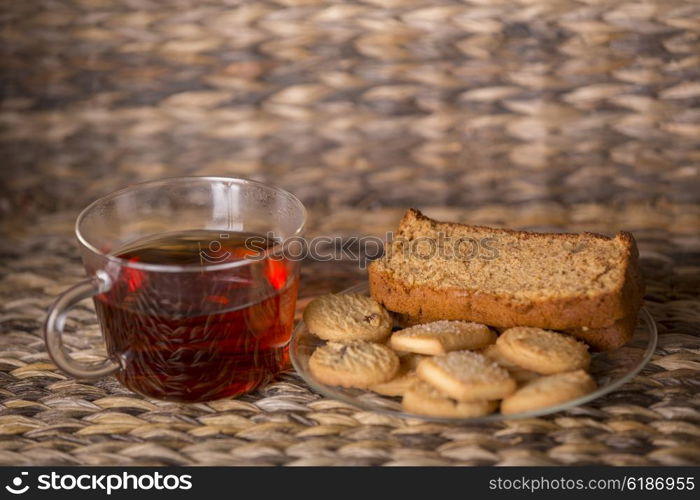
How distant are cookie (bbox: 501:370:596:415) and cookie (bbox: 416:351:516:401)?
0.01 meters

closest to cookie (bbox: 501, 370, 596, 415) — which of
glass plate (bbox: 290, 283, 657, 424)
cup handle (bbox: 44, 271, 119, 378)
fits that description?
glass plate (bbox: 290, 283, 657, 424)

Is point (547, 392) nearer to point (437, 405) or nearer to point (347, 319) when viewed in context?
A: point (437, 405)

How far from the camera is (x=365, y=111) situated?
51.8 inches

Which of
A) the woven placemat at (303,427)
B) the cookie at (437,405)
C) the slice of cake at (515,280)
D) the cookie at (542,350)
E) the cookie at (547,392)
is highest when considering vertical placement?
the slice of cake at (515,280)

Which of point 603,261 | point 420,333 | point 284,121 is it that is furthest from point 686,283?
point 284,121

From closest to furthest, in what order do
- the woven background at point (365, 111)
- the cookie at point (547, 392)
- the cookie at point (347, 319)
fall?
the cookie at point (547, 392), the cookie at point (347, 319), the woven background at point (365, 111)

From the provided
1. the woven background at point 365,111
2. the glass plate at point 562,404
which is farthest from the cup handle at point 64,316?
the woven background at point 365,111

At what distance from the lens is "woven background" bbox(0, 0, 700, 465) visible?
49.8 inches

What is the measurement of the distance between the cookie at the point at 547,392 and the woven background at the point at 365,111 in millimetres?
368

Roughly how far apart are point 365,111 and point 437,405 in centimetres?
58

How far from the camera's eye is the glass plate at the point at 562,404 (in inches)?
32.4

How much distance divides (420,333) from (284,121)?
51 centimetres

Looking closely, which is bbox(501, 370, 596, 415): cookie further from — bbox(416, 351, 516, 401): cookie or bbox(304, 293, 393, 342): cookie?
bbox(304, 293, 393, 342): cookie

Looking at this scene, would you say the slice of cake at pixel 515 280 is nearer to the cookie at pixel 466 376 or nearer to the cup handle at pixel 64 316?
the cookie at pixel 466 376
